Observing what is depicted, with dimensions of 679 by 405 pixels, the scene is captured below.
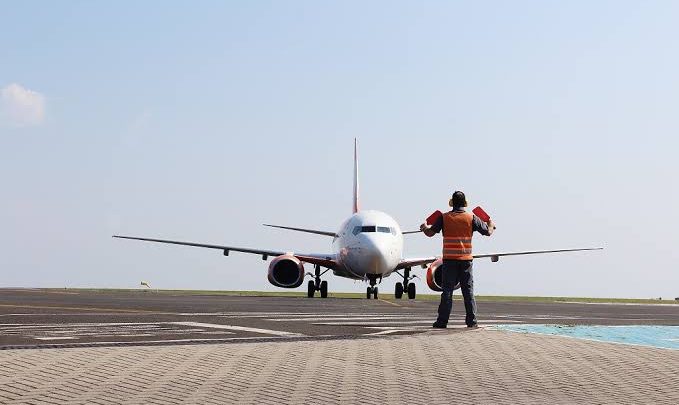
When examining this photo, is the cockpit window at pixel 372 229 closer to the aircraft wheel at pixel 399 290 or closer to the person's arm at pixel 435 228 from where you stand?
the aircraft wheel at pixel 399 290

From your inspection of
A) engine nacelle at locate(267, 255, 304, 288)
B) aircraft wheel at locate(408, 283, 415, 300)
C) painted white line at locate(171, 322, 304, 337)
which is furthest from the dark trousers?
aircraft wheel at locate(408, 283, 415, 300)

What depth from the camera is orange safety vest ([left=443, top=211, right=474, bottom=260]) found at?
581 inches

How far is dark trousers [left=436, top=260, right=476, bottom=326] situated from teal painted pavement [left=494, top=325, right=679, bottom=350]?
55 centimetres

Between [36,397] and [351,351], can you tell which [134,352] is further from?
[36,397]

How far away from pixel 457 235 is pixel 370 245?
83.5 ft

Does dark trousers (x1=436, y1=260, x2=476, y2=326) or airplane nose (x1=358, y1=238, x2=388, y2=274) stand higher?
airplane nose (x1=358, y1=238, x2=388, y2=274)

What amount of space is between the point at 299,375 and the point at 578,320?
11769 mm

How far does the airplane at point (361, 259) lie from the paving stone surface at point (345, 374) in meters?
29.2

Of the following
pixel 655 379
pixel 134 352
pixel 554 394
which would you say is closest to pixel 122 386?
pixel 134 352

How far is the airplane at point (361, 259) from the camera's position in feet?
133

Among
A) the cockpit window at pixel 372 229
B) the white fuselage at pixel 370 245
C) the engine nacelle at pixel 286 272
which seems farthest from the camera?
the engine nacelle at pixel 286 272

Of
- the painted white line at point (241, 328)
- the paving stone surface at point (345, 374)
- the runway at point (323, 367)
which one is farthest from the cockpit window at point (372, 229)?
the paving stone surface at point (345, 374)

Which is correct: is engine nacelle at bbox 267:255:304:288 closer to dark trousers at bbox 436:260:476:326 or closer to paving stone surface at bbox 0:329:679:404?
dark trousers at bbox 436:260:476:326

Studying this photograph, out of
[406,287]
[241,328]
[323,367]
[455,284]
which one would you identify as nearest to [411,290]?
[406,287]
